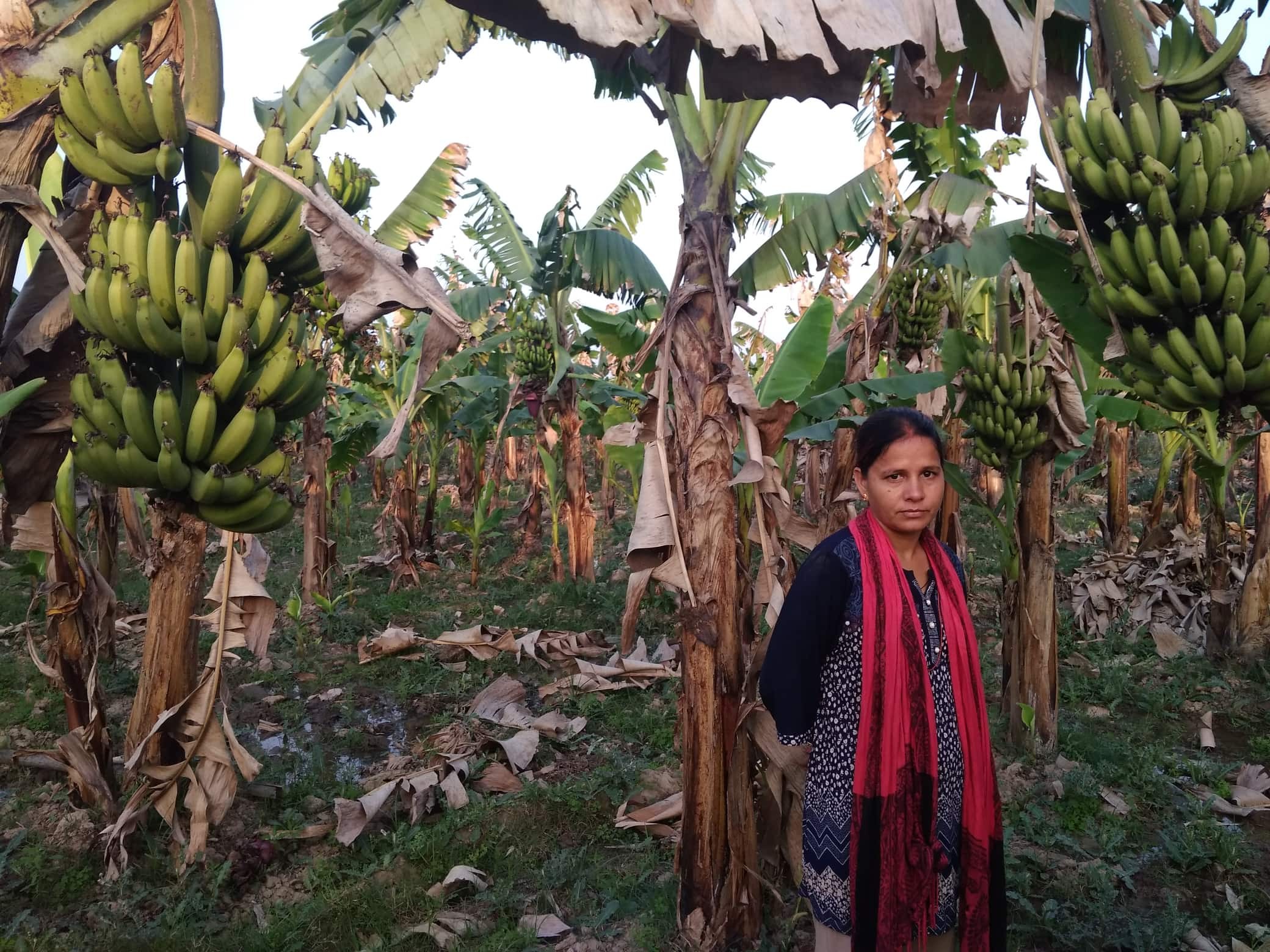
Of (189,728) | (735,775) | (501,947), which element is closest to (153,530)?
(189,728)

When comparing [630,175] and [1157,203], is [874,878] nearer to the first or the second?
[1157,203]

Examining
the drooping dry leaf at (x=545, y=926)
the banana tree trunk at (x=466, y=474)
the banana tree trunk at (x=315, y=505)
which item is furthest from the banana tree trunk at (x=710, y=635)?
the banana tree trunk at (x=466, y=474)

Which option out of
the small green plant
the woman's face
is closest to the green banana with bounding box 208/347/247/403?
the woman's face

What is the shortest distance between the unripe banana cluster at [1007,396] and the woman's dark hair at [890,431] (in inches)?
84.8

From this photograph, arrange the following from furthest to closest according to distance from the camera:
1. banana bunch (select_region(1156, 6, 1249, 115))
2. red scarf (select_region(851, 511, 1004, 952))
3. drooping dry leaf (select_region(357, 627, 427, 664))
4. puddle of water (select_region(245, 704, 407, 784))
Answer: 1. drooping dry leaf (select_region(357, 627, 427, 664))
2. puddle of water (select_region(245, 704, 407, 784))
3. banana bunch (select_region(1156, 6, 1249, 115))
4. red scarf (select_region(851, 511, 1004, 952))

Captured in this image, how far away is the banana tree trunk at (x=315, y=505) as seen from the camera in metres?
5.83

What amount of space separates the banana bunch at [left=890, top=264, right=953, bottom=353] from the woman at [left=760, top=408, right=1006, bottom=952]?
4.12m

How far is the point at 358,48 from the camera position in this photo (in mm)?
3963

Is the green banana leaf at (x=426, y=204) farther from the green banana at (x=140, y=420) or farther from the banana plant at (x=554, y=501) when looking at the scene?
the green banana at (x=140, y=420)

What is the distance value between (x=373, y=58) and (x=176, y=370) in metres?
2.52

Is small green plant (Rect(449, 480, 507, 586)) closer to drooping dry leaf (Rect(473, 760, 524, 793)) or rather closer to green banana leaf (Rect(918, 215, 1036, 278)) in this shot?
drooping dry leaf (Rect(473, 760, 524, 793))

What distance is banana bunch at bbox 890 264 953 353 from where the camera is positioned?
5.70 metres

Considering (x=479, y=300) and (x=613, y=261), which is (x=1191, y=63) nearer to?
(x=613, y=261)

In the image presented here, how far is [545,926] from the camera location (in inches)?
105
